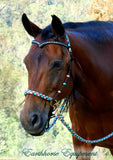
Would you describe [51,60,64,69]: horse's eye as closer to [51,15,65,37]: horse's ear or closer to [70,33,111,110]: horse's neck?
[70,33,111,110]: horse's neck

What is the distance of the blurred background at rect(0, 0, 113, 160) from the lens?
1158 centimetres

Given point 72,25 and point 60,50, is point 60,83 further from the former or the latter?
point 72,25

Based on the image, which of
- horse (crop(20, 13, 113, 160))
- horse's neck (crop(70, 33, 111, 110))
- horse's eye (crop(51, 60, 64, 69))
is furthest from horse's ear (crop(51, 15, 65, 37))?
horse's eye (crop(51, 60, 64, 69))

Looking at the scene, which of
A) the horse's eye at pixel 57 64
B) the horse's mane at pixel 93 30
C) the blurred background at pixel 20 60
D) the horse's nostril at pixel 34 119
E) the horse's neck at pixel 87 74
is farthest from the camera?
the blurred background at pixel 20 60

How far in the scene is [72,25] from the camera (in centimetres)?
291

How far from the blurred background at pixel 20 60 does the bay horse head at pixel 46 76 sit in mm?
5236

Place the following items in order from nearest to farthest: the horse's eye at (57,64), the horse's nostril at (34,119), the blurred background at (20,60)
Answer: the horse's nostril at (34,119) → the horse's eye at (57,64) → the blurred background at (20,60)

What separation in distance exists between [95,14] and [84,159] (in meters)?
5.64

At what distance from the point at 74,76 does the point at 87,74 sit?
17 centimetres

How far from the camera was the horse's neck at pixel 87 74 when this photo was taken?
259 centimetres

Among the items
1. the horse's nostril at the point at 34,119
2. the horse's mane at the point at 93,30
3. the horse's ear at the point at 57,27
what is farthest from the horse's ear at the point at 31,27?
the horse's nostril at the point at 34,119

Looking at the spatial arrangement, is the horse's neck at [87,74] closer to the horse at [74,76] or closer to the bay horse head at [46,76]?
the horse at [74,76]

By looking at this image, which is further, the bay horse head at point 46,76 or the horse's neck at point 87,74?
the horse's neck at point 87,74

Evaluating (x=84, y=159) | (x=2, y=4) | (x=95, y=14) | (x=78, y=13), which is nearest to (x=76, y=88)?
(x=84, y=159)
